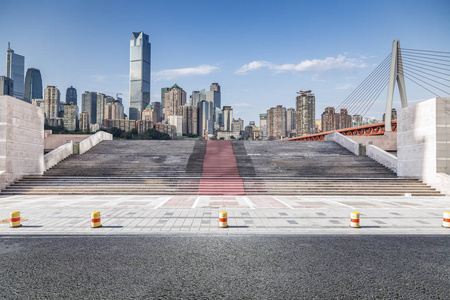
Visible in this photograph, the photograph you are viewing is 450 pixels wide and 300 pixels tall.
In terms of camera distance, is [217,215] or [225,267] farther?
[217,215]

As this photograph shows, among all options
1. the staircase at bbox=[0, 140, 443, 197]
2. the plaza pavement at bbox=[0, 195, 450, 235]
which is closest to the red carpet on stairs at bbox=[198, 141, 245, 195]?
the staircase at bbox=[0, 140, 443, 197]

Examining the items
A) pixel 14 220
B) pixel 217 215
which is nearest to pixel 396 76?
pixel 217 215

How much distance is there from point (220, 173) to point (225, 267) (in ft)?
60.0

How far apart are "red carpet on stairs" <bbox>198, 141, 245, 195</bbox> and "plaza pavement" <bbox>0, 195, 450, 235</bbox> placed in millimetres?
2985

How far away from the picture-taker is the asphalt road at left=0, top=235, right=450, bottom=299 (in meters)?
5.64

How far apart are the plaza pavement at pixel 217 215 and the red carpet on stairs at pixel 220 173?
2.98 meters

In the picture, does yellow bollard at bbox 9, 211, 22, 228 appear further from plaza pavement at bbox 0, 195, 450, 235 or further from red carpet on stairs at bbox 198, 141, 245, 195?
red carpet on stairs at bbox 198, 141, 245, 195

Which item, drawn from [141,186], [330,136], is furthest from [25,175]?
[330,136]

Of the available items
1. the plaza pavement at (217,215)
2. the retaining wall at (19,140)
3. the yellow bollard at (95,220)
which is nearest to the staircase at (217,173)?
the retaining wall at (19,140)

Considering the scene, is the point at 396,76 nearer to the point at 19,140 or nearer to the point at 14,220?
the point at 19,140

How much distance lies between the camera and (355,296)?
17.9 ft

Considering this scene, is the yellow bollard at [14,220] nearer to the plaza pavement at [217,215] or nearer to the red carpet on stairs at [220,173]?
the plaza pavement at [217,215]

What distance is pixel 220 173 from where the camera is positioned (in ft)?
82.6

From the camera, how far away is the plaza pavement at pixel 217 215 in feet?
34.1
